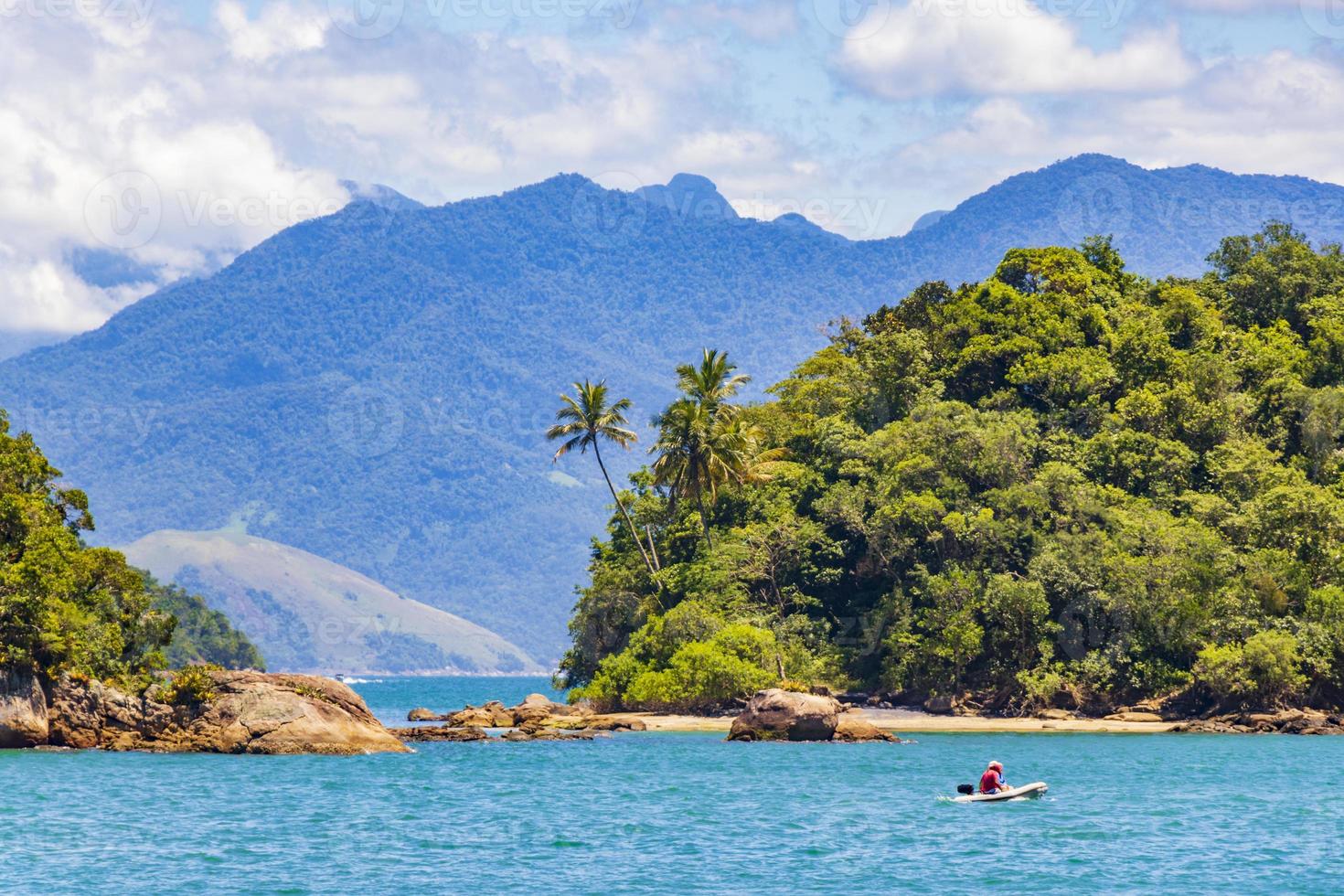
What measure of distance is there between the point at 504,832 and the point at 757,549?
4611 centimetres

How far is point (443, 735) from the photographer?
7375 centimetres

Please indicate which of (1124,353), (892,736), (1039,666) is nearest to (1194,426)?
(1124,353)

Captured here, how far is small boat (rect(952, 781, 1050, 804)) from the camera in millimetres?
47594

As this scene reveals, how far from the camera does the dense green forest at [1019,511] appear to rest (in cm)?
7638

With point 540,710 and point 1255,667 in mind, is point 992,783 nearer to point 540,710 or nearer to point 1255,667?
point 1255,667

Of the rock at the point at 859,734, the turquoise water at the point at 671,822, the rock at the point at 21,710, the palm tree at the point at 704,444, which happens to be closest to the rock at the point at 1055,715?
the rock at the point at 859,734

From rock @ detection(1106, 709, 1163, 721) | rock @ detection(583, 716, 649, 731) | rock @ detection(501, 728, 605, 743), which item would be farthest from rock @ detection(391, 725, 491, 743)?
rock @ detection(1106, 709, 1163, 721)

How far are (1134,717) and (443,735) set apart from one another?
31.0 meters

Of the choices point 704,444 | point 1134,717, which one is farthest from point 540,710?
point 1134,717

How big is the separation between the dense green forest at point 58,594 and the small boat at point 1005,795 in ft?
97.9

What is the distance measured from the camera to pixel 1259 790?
168ft

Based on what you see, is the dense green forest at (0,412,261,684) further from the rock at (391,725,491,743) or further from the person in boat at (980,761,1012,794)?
the person in boat at (980,761,1012,794)

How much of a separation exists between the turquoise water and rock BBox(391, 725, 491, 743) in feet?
25.1

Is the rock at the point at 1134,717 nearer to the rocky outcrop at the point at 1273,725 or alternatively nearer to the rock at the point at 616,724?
the rocky outcrop at the point at 1273,725
